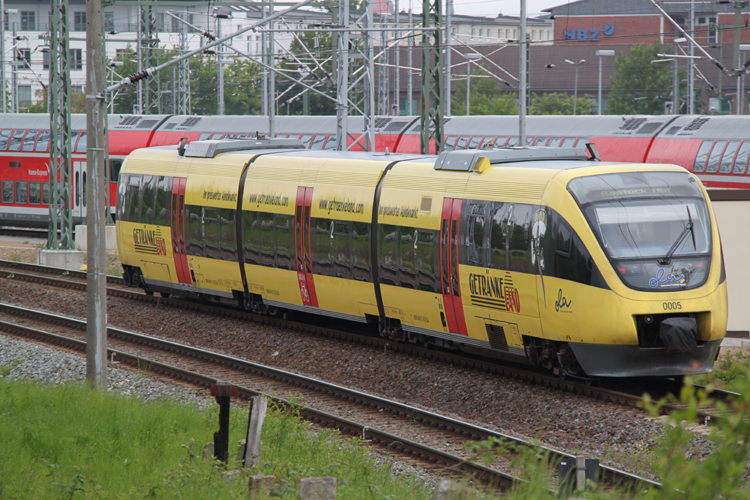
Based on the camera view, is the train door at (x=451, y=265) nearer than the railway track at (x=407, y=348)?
No

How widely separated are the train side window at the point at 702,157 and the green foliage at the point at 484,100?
1707 inches

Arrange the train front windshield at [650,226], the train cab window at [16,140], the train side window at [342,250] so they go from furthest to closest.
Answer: the train cab window at [16,140], the train side window at [342,250], the train front windshield at [650,226]

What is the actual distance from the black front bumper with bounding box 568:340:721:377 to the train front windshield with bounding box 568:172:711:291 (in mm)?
769

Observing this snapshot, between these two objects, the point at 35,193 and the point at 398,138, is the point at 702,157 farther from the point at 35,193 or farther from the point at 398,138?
the point at 35,193

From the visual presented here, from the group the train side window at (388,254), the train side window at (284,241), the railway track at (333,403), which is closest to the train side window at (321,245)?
the train side window at (284,241)

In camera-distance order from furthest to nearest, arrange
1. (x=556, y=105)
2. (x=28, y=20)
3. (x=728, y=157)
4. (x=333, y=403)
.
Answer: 1. (x=28, y=20)
2. (x=556, y=105)
3. (x=728, y=157)
4. (x=333, y=403)

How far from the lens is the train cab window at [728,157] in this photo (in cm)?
2633

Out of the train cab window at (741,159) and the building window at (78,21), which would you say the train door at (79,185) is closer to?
the train cab window at (741,159)

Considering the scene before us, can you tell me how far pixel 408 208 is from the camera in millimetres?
14203

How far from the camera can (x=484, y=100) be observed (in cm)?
7225

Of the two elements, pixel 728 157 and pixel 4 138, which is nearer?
pixel 728 157

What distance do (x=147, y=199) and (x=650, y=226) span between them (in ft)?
38.8

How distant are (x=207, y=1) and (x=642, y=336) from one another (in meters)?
17.1

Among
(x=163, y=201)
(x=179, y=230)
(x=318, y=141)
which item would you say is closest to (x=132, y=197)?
(x=163, y=201)
